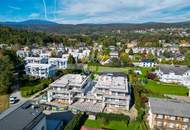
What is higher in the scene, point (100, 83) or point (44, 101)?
point (100, 83)

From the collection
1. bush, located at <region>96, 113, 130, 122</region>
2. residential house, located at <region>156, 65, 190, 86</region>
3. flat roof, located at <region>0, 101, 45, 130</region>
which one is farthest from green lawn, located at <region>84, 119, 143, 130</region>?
residential house, located at <region>156, 65, 190, 86</region>

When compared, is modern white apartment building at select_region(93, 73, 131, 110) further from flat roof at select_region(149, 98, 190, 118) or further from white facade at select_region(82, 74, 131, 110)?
flat roof at select_region(149, 98, 190, 118)

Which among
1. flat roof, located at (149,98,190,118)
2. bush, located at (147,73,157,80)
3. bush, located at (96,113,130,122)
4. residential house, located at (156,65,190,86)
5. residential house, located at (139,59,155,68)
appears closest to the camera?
flat roof, located at (149,98,190,118)

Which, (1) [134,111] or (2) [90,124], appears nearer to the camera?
(2) [90,124]

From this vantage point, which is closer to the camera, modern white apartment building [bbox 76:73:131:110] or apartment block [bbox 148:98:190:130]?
apartment block [bbox 148:98:190:130]

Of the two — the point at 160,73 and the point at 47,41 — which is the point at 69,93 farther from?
the point at 47,41

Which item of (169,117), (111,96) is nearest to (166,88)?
(111,96)

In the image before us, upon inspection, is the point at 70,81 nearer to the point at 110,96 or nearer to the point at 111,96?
the point at 110,96

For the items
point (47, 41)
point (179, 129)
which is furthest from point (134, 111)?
point (47, 41)
